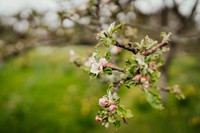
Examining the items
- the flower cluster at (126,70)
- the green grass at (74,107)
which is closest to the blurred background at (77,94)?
the green grass at (74,107)

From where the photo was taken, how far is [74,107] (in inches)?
263

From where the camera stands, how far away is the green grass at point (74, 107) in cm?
602

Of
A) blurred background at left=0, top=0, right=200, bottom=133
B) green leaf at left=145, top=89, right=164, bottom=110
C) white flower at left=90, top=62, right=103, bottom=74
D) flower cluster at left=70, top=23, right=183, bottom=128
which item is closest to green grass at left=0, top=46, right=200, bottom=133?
blurred background at left=0, top=0, right=200, bottom=133

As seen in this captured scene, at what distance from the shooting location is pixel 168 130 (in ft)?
19.1

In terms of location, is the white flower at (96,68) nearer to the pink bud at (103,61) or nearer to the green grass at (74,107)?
the pink bud at (103,61)

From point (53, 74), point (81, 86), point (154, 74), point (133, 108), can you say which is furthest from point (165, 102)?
point (154, 74)

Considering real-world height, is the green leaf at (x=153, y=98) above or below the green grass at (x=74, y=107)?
below

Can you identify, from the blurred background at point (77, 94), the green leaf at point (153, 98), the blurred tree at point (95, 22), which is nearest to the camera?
the green leaf at point (153, 98)

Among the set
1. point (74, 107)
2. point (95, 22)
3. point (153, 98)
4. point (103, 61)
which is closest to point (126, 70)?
point (103, 61)

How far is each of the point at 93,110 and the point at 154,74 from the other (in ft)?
14.3

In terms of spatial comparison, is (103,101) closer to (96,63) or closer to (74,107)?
(96,63)

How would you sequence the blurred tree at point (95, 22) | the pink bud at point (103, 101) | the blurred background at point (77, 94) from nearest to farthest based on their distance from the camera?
the pink bud at point (103, 101) → the blurred tree at point (95, 22) → the blurred background at point (77, 94)

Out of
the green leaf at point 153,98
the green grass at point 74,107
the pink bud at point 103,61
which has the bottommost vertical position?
the green leaf at point 153,98

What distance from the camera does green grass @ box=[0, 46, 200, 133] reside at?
19.8 ft
